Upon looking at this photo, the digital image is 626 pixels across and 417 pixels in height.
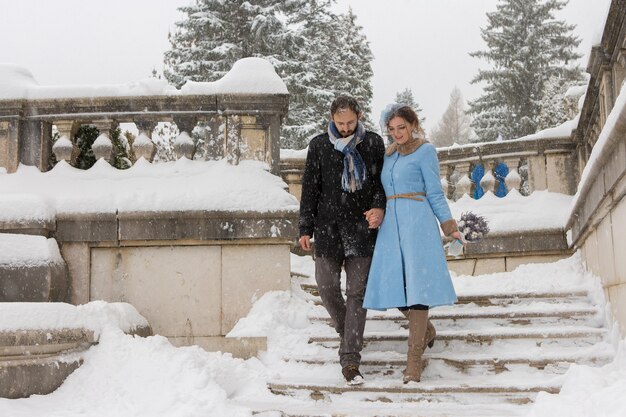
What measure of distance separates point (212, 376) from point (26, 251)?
199 cm

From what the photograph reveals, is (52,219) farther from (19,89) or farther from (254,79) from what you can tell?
(254,79)

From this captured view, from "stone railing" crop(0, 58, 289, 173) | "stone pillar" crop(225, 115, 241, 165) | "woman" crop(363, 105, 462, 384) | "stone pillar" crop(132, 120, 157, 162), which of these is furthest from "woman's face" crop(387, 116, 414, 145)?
"stone pillar" crop(132, 120, 157, 162)

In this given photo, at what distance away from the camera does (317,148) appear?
453 cm

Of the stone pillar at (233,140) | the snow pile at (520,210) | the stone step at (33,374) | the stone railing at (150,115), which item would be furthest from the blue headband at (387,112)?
the snow pile at (520,210)

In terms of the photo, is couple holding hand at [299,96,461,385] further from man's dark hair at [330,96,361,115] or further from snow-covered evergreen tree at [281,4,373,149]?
snow-covered evergreen tree at [281,4,373,149]

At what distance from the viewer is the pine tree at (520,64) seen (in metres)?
28.4

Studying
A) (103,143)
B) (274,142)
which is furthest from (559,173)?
(103,143)

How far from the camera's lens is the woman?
160 inches

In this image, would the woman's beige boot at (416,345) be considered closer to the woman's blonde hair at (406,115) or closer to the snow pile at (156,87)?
the woman's blonde hair at (406,115)

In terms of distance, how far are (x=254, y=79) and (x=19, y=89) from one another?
2188 mm

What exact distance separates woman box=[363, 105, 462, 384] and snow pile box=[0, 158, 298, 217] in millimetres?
1353

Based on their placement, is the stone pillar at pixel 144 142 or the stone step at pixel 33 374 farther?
the stone pillar at pixel 144 142

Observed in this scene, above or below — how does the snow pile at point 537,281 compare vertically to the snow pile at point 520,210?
below

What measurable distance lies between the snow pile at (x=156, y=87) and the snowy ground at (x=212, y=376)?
1863mm
